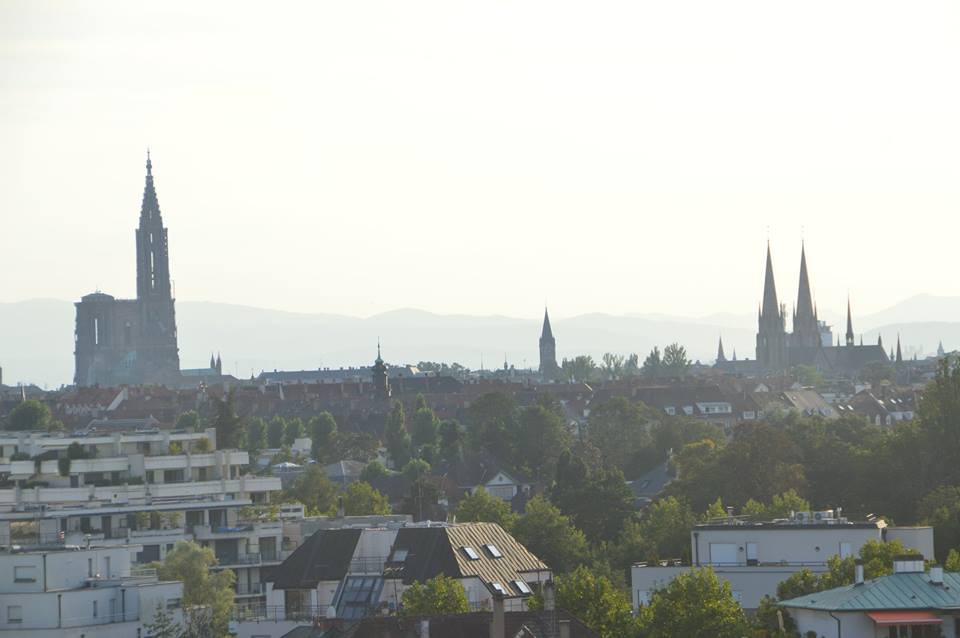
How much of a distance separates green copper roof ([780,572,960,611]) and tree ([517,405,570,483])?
417ft

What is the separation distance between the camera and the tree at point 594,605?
209 ft

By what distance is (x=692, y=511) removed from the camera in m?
112

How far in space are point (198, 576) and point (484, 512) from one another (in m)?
32.3

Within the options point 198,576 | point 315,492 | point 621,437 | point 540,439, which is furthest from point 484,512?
Result: point 621,437

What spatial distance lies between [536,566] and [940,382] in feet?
191

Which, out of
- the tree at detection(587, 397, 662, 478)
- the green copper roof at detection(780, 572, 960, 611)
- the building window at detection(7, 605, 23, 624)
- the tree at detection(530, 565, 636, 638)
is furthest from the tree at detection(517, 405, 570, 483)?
the green copper roof at detection(780, 572, 960, 611)

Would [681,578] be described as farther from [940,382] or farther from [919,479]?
[940,382]

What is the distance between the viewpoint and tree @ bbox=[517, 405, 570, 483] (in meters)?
184

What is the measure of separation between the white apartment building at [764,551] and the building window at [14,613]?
1825cm

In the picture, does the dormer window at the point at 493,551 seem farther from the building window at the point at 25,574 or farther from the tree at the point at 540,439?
the tree at the point at 540,439

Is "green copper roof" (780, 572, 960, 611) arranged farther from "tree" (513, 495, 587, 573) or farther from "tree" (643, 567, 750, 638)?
"tree" (513, 495, 587, 573)

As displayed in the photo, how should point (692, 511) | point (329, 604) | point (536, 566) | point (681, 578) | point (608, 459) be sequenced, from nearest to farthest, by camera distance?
point (681, 578)
point (329, 604)
point (536, 566)
point (692, 511)
point (608, 459)

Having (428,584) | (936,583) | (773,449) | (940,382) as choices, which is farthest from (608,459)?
(936,583)

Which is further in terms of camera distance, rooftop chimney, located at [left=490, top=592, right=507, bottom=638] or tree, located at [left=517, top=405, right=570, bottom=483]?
tree, located at [left=517, top=405, right=570, bottom=483]
